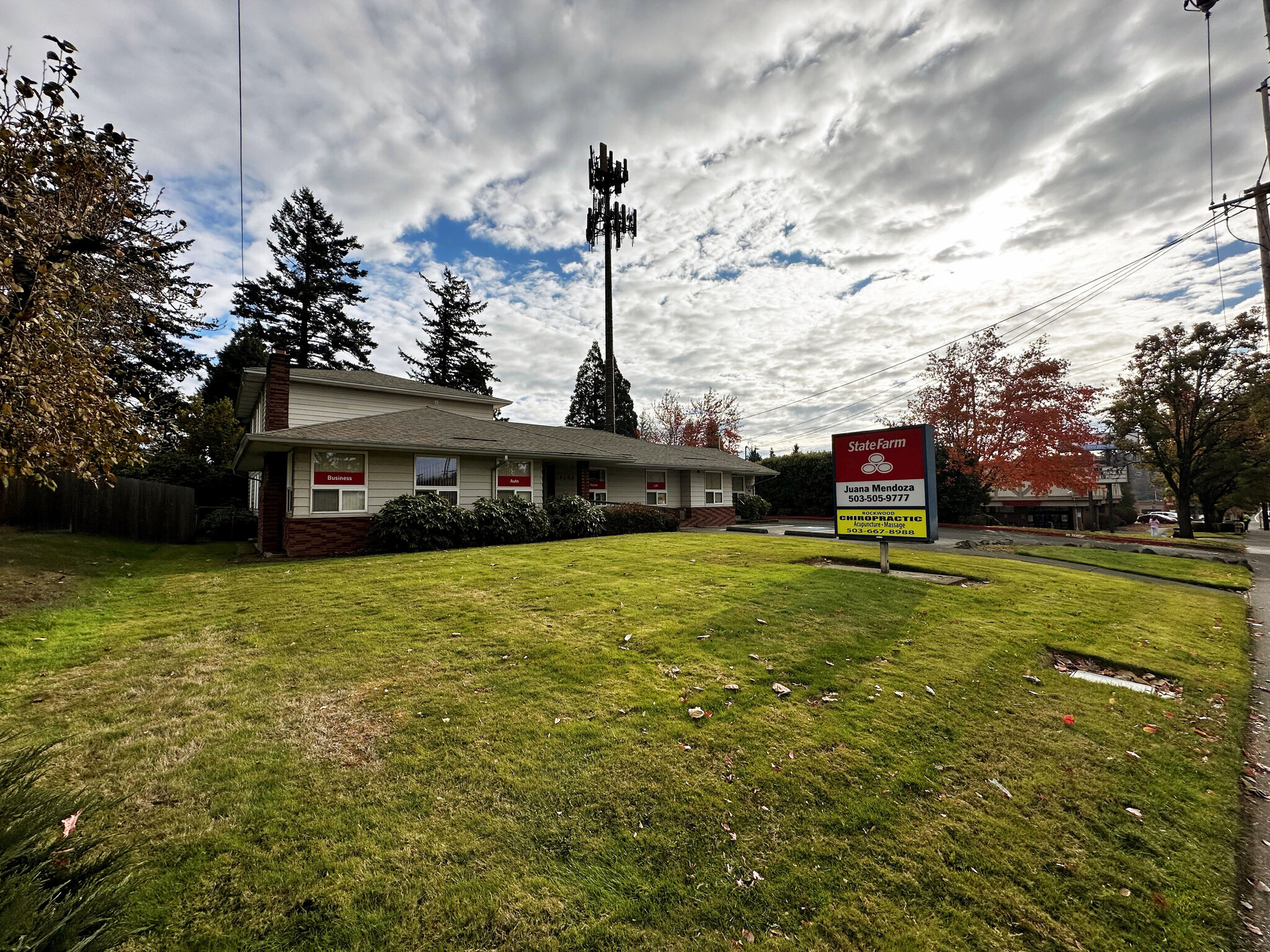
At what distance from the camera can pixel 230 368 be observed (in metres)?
29.2

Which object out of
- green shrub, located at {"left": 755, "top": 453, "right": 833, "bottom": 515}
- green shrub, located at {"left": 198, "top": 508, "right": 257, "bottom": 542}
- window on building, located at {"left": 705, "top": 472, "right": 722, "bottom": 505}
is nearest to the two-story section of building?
window on building, located at {"left": 705, "top": 472, "right": 722, "bottom": 505}

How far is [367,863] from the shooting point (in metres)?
2.45

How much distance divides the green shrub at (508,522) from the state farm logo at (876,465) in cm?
939

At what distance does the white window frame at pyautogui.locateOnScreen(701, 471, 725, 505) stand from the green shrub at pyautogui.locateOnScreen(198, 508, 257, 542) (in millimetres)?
19650

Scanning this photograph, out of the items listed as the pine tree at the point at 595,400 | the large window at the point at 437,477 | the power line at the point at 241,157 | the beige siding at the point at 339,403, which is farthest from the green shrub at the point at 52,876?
the pine tree at the point at 595,400

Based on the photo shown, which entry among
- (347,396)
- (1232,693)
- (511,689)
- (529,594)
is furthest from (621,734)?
(347,396)

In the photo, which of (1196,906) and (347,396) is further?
(347,396)

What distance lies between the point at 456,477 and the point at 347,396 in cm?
714

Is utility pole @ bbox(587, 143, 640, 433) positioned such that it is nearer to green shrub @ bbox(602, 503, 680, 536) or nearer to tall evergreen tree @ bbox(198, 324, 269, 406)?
green shrub @ bbox(602, 503, 680, 536)

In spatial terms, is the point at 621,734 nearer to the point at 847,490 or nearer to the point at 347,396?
the point at 847,490

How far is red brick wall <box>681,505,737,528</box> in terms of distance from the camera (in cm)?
2419

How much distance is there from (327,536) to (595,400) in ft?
130

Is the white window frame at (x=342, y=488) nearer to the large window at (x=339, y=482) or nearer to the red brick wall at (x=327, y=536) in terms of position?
the large window at (x=339, y=482)

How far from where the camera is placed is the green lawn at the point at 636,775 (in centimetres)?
229
